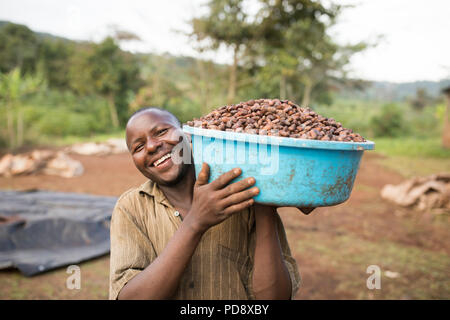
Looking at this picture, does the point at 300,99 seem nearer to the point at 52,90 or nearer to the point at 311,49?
the point at 311,49

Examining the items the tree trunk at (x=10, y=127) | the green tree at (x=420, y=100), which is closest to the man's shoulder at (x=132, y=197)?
the tree trunk at (x=10, y=127)

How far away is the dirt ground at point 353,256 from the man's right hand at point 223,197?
8.52 ft

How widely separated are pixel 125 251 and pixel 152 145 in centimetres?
40

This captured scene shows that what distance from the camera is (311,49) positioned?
57.5 feet

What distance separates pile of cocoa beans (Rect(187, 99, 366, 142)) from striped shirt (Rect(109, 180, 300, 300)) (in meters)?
0.40

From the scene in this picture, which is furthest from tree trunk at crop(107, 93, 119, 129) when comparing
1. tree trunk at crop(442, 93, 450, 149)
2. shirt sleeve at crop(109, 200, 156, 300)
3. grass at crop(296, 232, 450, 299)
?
shirt sleeve at crop(109, 200, 156, 300)

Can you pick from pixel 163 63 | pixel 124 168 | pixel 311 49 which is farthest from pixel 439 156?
pixel 163 63

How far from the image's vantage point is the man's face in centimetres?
137

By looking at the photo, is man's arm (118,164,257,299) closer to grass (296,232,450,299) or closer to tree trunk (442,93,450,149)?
grass (296,232,450,299)

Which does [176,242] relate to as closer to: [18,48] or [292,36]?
[292,36]

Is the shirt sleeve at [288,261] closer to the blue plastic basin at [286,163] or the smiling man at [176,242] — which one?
the smiling man at [176,242]

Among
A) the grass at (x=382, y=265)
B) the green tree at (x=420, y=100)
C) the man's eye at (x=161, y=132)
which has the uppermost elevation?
the green tree at (x=420, y=100)

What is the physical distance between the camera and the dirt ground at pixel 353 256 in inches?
134

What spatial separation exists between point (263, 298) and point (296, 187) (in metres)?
0.52
